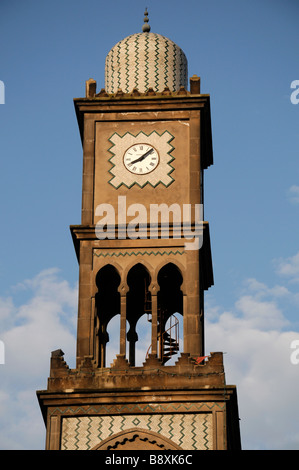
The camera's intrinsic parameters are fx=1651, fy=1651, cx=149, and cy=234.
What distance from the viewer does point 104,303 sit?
62.5 meters

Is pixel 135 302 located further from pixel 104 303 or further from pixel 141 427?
pixel 141 427

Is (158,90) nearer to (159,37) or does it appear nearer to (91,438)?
(159,37)

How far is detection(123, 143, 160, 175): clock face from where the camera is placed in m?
60.8

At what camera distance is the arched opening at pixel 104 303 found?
59.9m

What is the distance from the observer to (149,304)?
6241cm

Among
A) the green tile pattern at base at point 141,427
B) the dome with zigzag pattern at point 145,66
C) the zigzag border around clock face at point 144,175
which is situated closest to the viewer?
the green tile pattern at base at point 141,427

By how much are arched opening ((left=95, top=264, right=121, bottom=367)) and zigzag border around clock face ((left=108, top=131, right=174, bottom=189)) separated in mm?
3302

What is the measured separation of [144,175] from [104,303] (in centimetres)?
532

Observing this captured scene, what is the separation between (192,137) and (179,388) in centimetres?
1030

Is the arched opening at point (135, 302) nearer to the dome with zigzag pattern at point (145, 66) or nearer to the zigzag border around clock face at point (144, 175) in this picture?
the zigzag border around clock face at point (144, 175)

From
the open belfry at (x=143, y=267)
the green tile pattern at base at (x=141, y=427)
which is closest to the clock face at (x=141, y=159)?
the open belfry at (x=143, y=267)

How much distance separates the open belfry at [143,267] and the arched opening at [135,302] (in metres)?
0.05

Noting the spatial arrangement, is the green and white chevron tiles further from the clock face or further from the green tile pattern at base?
the green tile pattern at base

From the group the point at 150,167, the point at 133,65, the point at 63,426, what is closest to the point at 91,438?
the point at 63,426
